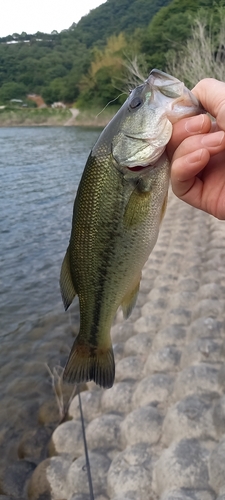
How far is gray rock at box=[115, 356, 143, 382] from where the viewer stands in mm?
4457

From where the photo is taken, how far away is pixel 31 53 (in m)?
105

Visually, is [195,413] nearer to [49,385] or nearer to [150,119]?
[150,119]

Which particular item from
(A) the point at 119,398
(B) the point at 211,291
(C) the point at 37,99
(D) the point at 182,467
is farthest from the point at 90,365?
(C) the point at 37,99

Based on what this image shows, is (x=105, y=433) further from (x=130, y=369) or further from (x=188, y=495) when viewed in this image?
(x=188, y=495)

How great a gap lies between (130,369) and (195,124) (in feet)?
10.5

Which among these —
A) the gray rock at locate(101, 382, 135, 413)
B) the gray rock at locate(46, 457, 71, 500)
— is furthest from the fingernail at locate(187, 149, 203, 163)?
the gray rock at locate(46, 457, 71, 500)

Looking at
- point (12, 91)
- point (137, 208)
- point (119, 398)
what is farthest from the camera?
point (12, 91)

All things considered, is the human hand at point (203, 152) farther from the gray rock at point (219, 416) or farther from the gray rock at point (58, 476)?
the gray rock at point (58, 476)

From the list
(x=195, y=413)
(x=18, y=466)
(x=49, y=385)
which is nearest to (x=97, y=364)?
(x=195, y=413)

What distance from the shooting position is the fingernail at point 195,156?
6.17 ft

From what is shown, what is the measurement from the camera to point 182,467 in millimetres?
2910

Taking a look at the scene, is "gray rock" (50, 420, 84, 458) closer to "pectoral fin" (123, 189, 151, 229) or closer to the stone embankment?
the stone embankment

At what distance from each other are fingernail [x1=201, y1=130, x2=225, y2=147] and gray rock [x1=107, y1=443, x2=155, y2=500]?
2.41 meters

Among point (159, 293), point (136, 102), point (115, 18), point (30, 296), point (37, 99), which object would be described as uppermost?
point (115, 18)
